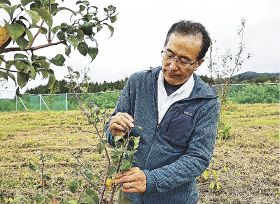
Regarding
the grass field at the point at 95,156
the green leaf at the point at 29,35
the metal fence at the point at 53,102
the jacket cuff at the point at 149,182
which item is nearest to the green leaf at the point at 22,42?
the green leaf at the point at 29,35

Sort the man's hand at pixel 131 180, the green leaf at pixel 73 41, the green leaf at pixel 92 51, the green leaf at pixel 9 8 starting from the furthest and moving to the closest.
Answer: the man's hand at pixel 131 180, the green leaf at pixel 92 51, the green leaf at pixel 73 41, the green leaf at pixel 9 8

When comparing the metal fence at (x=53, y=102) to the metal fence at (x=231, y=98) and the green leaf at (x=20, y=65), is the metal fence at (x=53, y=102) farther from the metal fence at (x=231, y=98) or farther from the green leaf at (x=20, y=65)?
the green leaf at (x=20, y=65)

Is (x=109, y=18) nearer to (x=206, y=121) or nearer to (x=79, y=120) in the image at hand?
(x=206, y=121)

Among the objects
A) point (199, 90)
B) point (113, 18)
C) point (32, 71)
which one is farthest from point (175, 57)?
point (32, 71)

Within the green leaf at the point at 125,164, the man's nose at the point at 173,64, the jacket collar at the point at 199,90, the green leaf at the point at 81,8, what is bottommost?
the green leaf at the point at 125,164

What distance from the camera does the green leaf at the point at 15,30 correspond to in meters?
1.12

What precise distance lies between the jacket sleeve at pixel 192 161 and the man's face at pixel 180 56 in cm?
17

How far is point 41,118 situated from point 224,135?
5491 millimetres

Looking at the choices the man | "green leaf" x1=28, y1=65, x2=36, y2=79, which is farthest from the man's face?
"green leaf" x1=28, y1=65, x2=36, y2=79

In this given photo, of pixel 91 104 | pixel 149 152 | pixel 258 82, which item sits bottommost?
pixel 258 82

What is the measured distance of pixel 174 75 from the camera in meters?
2.08

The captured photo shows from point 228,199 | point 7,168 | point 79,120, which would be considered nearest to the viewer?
point 228,199

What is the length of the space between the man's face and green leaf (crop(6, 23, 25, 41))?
95 centimetres

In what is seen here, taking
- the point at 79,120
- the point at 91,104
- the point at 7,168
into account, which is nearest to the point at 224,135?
the point at 7,168
